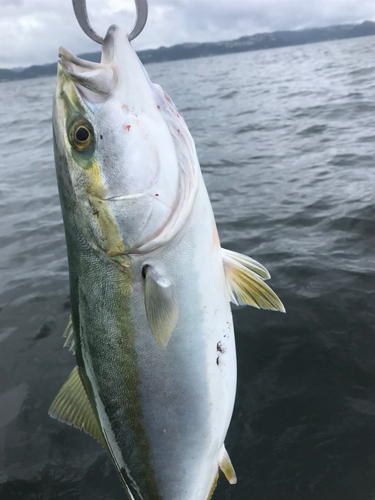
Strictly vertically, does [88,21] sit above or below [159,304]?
above

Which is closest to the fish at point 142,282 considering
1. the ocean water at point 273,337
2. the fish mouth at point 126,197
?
the fish mouth at point 126,197

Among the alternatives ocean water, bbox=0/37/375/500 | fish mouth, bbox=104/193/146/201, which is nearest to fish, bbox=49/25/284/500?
fish mouth, bbox=104/193/146/201

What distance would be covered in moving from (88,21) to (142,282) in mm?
1018

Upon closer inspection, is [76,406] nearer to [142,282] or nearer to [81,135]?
[142,282]

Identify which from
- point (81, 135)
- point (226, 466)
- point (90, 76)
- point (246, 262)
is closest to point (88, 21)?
→ point (90, 76)

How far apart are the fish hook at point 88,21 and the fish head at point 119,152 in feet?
0.31

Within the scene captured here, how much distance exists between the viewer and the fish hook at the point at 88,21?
1371mm

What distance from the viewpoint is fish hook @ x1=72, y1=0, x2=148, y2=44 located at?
4.50 ft

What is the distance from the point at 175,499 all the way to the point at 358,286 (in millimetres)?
3325

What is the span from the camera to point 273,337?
383 centimetres

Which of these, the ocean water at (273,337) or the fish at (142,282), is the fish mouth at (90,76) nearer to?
the fish at (142,282)

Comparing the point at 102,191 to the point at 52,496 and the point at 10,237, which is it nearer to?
the point at 52,496

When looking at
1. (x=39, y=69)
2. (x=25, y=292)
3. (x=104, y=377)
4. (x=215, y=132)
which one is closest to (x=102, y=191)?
(x=104, y=377)

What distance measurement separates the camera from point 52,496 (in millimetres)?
2797
